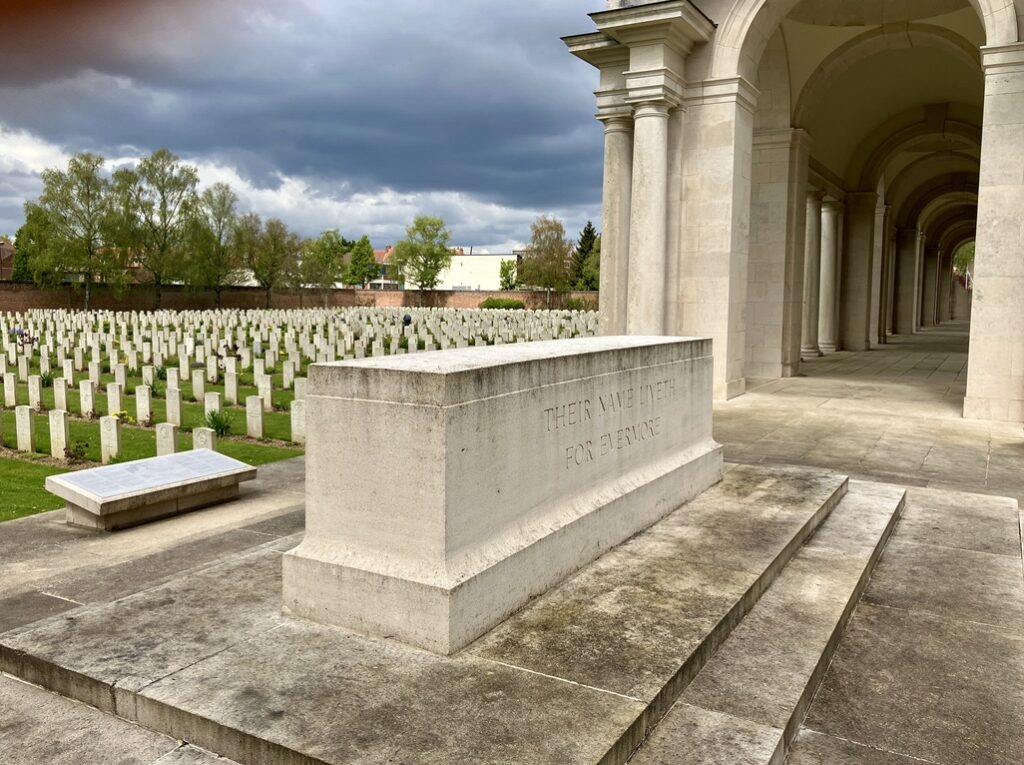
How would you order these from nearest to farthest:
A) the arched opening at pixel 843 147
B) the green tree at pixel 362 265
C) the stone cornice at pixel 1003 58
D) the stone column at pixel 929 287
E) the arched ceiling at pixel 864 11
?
the stone cornice at pixel 1003 58
the arched ceiling at pixel 864 11
the arched opening at pixel 843 147
the stone column at pixel 929 287
the green tree at pixel 362 265

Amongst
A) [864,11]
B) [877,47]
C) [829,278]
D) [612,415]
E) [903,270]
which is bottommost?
[612,415]

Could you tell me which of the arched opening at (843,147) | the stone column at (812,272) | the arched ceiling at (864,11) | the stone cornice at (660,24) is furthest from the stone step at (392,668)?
the stone column at (812,272)

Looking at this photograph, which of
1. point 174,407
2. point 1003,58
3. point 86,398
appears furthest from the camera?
point 86,398

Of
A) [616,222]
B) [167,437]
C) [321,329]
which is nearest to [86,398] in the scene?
[167,437]

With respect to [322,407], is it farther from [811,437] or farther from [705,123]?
[705,123]

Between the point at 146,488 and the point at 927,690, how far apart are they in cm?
560

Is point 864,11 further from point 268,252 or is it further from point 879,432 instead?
point 268,252

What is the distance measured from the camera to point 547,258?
7600 centimetres

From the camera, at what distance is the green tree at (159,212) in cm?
4916

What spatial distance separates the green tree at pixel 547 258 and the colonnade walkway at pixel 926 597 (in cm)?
6417

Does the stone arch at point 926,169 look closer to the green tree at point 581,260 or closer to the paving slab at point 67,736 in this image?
the paving slab at point 67,736

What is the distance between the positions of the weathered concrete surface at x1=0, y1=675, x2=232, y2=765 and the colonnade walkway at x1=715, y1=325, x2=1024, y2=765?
2.42 m

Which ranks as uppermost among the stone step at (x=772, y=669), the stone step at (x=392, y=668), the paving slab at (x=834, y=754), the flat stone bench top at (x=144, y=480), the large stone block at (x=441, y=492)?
the large stone block at (x=441, y=492)

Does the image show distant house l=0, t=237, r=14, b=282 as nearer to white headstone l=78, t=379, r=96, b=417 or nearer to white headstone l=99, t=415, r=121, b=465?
white headstone l=78, t=379, r=96, b=417
